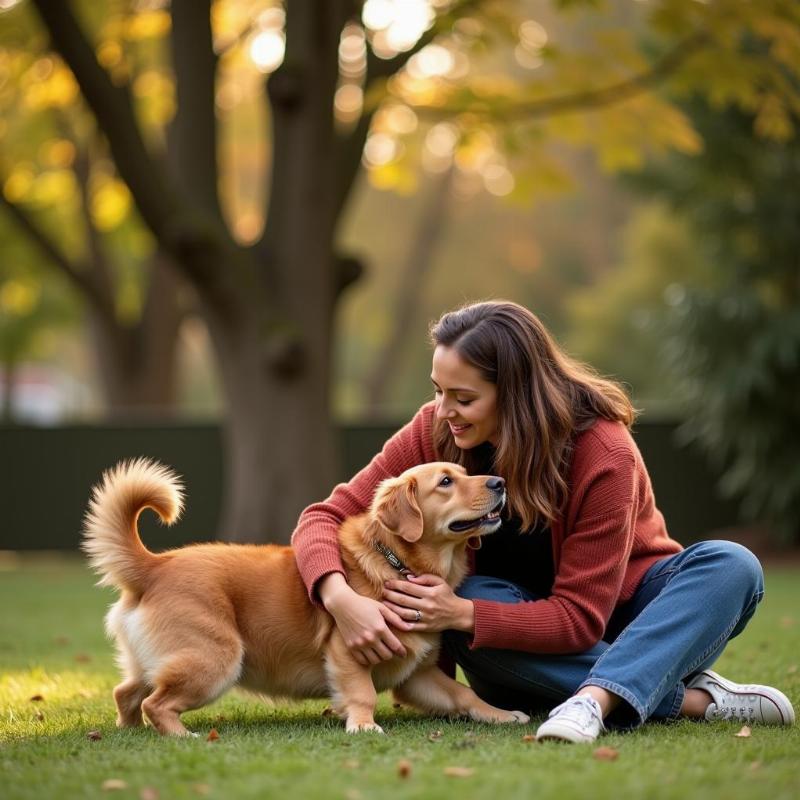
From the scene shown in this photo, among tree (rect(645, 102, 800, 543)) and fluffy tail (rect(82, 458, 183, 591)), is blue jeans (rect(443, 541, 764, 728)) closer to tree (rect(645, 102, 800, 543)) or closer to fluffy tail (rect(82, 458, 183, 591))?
fluffy tail (rect(82, 458, 183, 591))

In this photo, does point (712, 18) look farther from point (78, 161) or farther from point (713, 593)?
point (78, 161)

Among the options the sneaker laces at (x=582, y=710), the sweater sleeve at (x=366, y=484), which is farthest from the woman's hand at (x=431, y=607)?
the sneaker laces at (x=582, y=710)

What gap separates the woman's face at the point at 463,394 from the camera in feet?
13.0

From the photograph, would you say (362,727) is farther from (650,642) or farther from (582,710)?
(650,642)

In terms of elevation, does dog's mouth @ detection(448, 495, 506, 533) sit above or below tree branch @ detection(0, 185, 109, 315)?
below

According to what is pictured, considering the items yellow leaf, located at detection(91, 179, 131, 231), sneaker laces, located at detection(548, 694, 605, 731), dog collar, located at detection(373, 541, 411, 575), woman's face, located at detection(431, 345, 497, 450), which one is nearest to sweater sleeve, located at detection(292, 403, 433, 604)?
dog collar, located at detection(373, 541, 411, 575)

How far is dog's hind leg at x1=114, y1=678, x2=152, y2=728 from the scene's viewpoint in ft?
13.4

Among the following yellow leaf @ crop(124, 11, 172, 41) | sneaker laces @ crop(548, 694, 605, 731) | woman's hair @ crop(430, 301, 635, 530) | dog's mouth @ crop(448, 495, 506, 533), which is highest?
yellow leaf @ crop(124, 11, 172, 41)

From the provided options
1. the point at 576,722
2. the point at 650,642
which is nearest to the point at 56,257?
the point at 650,642

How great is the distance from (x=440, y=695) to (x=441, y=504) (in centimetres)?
71

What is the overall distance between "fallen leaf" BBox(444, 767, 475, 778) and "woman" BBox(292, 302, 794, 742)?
634 mm

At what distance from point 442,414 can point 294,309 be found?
6.26m

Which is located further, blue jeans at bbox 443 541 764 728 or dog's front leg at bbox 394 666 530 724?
dog's front leg at bbox 394 666 530 724

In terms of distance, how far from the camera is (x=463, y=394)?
4008mm
